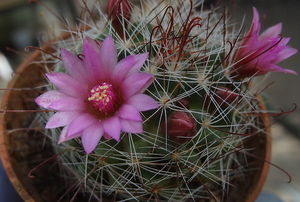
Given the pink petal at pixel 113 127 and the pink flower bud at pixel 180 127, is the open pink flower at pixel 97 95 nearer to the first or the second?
the pink petal at pixel 113 127

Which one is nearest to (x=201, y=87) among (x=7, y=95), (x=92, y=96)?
(x=92, y=96)

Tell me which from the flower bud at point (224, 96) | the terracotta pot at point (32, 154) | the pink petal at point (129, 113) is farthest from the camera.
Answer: the terracotta pot at point (32, 154)

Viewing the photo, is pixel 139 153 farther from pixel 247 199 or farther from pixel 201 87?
pixel 247 199

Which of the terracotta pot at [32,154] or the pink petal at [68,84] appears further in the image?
the terracotta pot at [32,154]

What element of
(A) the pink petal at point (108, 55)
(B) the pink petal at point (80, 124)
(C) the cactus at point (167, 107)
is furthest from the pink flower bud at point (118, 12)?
(B) the pink petal at point (80, 124)

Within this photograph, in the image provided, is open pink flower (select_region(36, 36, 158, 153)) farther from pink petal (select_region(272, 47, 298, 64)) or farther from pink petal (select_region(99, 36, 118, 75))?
pink petal (select_region(272, 47, 298, 64))

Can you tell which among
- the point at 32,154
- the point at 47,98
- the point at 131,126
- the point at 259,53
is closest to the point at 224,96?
the point at 259,53

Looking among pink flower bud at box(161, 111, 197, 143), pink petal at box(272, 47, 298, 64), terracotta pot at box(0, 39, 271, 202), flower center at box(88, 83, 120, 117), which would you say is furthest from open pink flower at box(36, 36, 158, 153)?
pink petal at box(272, 47, 298, 64)
